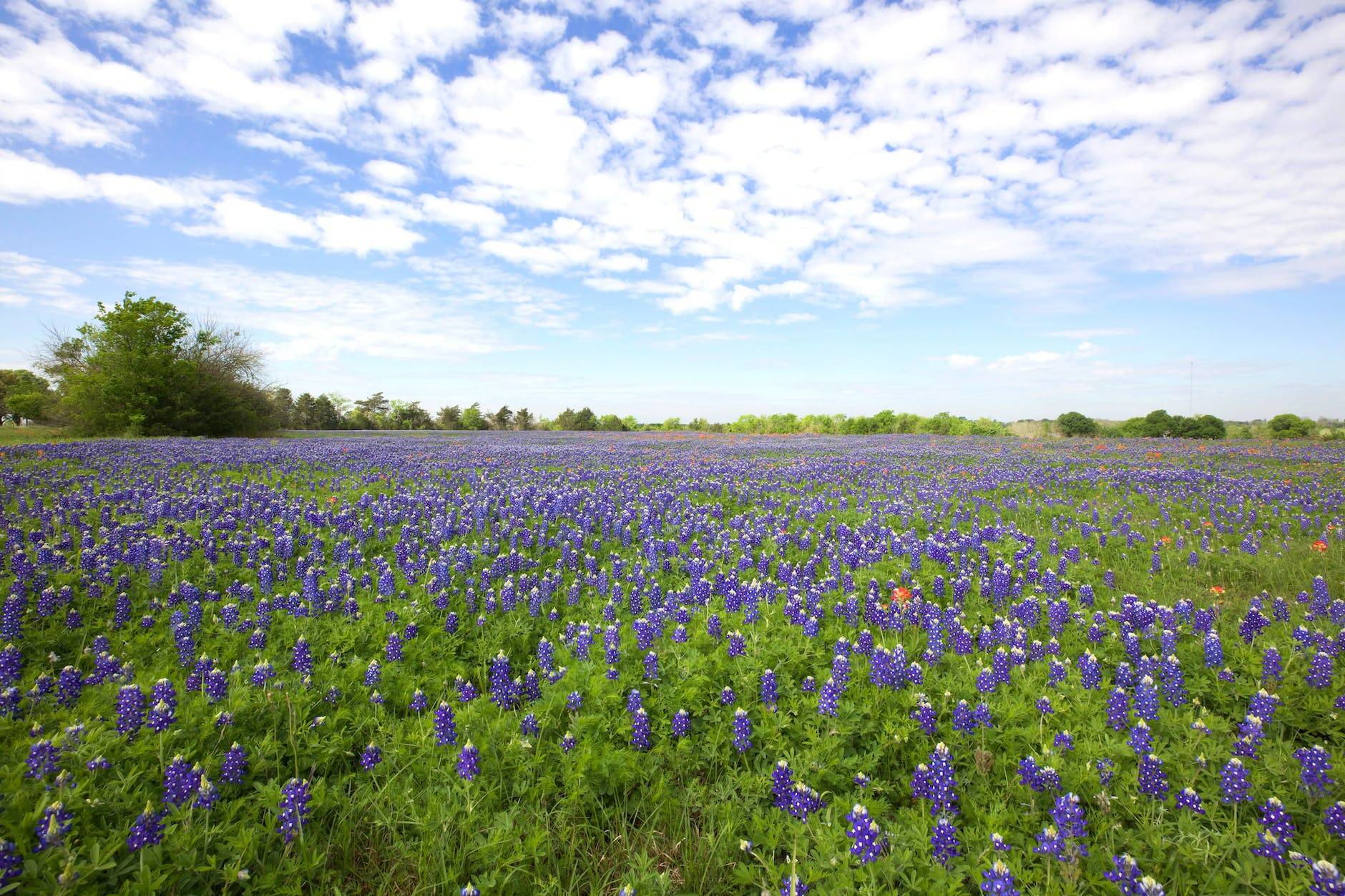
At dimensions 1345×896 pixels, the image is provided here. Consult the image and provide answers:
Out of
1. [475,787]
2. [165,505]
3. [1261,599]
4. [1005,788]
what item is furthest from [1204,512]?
[165,505]

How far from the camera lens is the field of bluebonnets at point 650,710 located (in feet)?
8.25

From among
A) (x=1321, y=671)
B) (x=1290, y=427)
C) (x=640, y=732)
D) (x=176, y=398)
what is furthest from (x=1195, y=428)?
(x=176, y=398)

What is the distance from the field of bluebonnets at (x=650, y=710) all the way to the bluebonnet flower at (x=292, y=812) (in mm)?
20

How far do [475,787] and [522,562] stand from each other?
346 centimetres

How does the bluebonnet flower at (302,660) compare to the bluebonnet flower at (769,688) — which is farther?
the bluebonnet flower at (302,660)

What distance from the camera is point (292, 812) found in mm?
2598

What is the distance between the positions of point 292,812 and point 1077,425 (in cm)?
4521

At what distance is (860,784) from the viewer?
304 cm

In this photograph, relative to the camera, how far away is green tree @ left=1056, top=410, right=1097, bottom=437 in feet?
122

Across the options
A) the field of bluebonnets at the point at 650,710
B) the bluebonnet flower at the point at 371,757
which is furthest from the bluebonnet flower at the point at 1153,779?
the bluebonnet flower at the point at 371,757

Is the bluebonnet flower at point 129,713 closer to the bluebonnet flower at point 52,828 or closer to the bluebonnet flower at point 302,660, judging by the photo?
the bluebonnet flower at point 52,828

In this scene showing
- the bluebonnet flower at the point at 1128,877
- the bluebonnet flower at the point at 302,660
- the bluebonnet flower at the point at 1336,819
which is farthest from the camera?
the bluebonnet flower at the point at 302,660

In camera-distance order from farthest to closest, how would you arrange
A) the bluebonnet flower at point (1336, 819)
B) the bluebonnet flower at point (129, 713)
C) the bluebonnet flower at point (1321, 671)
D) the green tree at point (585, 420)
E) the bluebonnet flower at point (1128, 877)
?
the green tree at point (585, 420)
the bluebonnet flower at point (1321, 671)
the bluebonnet flower at point (129, 713)
the bluebonnet flower at point (1336, 819)
the bluebonnet flower at point (1128, 877)

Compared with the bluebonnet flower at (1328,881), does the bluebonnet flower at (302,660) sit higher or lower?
higher
